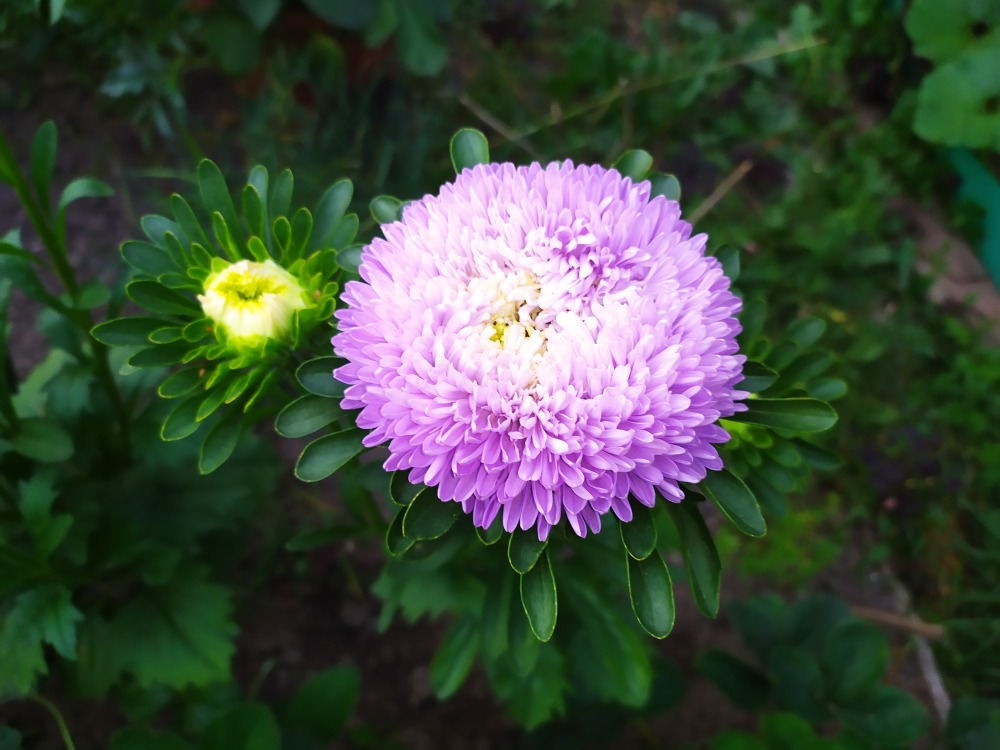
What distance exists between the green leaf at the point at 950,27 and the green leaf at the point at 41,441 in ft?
8.35

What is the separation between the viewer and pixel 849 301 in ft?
7.75

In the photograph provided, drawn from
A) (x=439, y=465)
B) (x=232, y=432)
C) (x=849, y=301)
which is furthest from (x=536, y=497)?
(x=849, y=301)

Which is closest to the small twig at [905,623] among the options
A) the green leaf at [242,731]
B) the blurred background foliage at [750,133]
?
the blurred background foliage at [750,133]

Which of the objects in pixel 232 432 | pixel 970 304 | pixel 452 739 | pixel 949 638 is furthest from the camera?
pixel 970 304

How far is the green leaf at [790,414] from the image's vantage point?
903 mm

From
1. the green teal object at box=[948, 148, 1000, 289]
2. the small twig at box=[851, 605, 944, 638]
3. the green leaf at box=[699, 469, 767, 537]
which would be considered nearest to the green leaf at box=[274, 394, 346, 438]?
the green leaf at box=[699, 469, 767, 537]

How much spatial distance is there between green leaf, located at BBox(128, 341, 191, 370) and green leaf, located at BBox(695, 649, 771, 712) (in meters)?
1.35

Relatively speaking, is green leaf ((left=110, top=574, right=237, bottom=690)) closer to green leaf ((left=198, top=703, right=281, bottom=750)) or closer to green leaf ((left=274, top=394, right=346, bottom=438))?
green leaf ((left=198, top=703, right=281, bottom=750))

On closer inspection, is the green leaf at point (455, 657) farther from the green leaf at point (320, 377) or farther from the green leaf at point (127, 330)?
the green leaf at point (127, 330)

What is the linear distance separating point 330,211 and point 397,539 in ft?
1.66

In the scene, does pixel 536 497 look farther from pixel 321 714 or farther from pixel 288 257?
pixel 321 714

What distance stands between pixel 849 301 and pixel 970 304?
378mm

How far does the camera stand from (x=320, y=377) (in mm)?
909

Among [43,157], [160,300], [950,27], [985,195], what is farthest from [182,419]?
[985,195]
